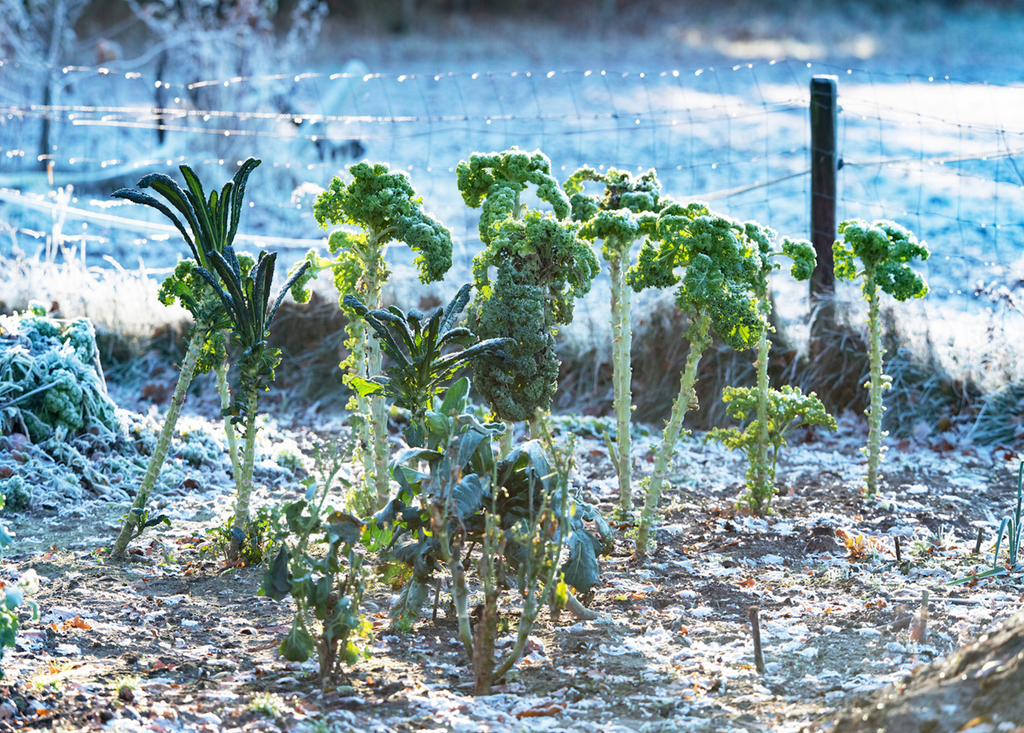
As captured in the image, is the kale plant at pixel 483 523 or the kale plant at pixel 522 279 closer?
the kale plant at pixel 483 523

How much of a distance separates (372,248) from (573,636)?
5.07 feet

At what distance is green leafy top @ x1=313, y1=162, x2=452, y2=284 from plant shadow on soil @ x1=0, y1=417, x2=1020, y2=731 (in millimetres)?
1196

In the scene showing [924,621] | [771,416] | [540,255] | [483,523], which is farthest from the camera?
[771,416]

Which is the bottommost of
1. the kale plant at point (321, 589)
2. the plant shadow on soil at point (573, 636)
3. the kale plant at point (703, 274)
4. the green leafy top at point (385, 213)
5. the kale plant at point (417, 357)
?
the plant shadow on soil at point (573, 636)

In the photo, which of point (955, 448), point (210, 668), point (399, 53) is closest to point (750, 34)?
point (399, 53)

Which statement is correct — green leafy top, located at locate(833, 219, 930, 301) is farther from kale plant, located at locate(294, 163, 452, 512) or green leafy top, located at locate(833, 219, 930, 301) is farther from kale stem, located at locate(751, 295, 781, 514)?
kale plant, located at locate(294, 163, 452, 512)

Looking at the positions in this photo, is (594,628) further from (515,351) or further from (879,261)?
(879,261)

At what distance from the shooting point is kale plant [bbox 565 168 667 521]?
12.2ft

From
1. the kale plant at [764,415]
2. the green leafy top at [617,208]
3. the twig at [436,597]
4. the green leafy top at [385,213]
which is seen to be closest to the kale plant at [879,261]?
the kale plant at [764,415]

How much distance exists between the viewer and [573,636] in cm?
315

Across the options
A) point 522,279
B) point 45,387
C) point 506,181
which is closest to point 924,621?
point 522,279

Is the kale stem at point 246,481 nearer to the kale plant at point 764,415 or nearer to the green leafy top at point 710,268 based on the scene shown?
the green leafy top at point 710,268

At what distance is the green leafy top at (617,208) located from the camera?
11.8ft

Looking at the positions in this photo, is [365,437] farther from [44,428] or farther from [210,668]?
[44,428]
